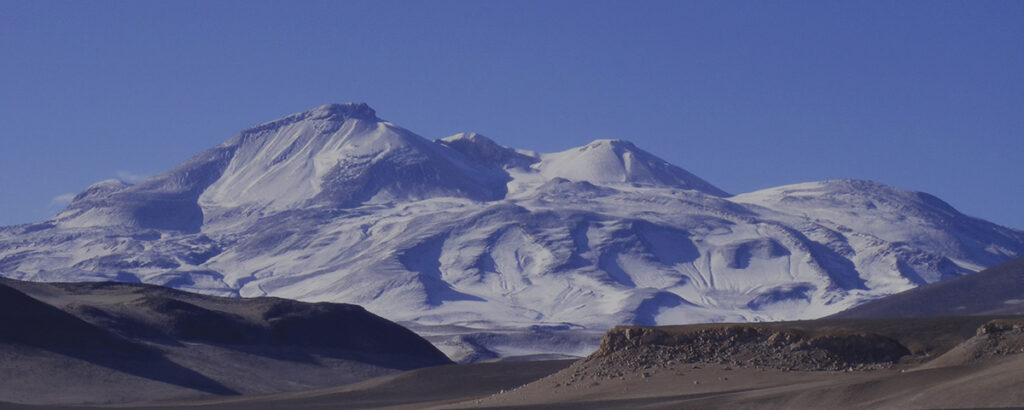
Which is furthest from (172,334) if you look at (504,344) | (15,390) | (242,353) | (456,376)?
(504,344)

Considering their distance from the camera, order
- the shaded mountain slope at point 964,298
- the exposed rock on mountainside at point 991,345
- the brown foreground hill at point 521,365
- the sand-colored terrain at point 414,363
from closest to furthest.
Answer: the brown foreground hill at point 521,365
the sand-colored terrain at point 414,363
the exposed rock on mountainside at point 991,345
the shaded mountain slope at point 964,298

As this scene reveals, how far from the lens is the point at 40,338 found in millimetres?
92625

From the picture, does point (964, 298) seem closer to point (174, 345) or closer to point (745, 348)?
point (174, 345)

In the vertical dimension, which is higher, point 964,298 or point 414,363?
point 964,298

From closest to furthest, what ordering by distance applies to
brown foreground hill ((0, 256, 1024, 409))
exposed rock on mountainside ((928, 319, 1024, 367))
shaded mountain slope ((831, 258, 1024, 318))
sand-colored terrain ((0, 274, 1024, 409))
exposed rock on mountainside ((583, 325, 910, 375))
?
brown foreground hill ((0, 256, 1024, 409)), sand-colored terrain ((0, 274, 1024, 409)), exposed rock on mountainside ((928, 319, 1024, 367)), exposed rock on mountainside ((583, 325, 910, 375)), shaded mountain slope ((831, 258, 1024, 318))

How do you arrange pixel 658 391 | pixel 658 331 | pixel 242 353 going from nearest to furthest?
pixel 658 391 → pixel 658 331 → pixel 242 353

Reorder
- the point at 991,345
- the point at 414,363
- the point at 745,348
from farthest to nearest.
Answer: the point at 414,363, the point at 745,348, the point at 991,345

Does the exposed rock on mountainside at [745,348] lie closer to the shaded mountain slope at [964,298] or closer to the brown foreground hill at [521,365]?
the brown foreground hill at [521,365]

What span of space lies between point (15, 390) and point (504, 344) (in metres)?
108

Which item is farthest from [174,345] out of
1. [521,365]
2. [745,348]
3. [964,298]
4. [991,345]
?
[991,345]

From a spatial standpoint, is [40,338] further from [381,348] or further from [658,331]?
[658,331]

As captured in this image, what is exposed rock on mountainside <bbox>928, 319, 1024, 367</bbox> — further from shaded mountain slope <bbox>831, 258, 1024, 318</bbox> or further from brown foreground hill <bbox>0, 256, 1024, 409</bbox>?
shaded mountain slope <bbox>831, 258, 1024, 318</bbox>

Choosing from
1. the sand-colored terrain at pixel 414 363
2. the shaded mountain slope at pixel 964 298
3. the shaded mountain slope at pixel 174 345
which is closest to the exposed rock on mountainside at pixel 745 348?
the sand-colored terrain at pixel 414 363

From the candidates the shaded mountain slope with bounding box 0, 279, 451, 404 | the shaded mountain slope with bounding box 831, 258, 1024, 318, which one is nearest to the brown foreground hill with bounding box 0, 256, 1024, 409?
the shaded mountain slope with bounding box 0, 279, 451, 404
